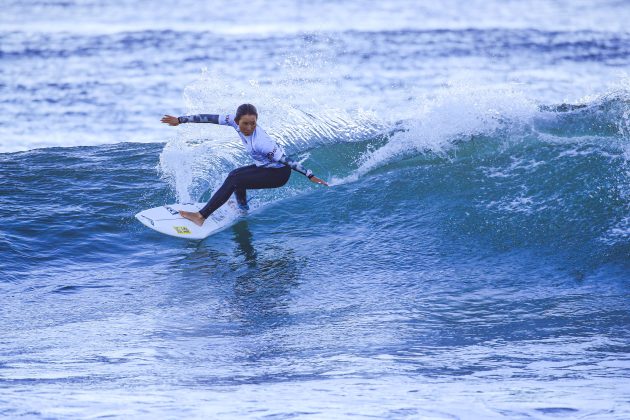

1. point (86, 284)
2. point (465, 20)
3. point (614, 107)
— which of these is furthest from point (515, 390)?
point (465, 20)

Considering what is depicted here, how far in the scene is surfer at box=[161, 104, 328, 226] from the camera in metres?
11.5

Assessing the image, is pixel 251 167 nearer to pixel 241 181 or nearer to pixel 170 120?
pixel 241 181

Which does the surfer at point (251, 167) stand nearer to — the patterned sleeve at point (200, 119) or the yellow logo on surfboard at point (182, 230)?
the patterned sleeve at point (200, 119)

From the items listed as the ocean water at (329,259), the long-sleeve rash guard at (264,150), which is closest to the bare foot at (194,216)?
the ocean water at (329,259)

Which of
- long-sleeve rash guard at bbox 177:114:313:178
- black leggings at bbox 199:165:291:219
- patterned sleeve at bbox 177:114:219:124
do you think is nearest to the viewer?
long-sleeve rash guard at bbox 177:114:313:178

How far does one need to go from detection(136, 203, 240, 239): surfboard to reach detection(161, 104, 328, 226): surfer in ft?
0.33

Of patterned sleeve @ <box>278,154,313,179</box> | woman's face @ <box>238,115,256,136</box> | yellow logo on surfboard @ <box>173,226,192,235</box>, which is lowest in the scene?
yellow logo on surfboard @ <box>173,226,192,235</box>

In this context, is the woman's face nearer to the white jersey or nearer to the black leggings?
the white jersey

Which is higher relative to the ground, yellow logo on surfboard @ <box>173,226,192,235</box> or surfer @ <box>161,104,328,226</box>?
surfer @ <box>161,104,328,226</box>

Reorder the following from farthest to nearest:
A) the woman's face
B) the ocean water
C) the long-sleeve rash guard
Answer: the long-sleeve rash guard → the woman's face → the ocean water

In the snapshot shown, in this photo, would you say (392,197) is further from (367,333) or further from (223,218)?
(367,333)

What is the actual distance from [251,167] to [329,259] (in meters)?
1.64

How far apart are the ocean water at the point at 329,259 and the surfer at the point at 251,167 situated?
1.60 ft

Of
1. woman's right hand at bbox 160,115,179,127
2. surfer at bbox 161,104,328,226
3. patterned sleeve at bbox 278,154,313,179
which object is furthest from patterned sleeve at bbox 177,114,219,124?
patterned sleeve at bbox 278,154,313,179
